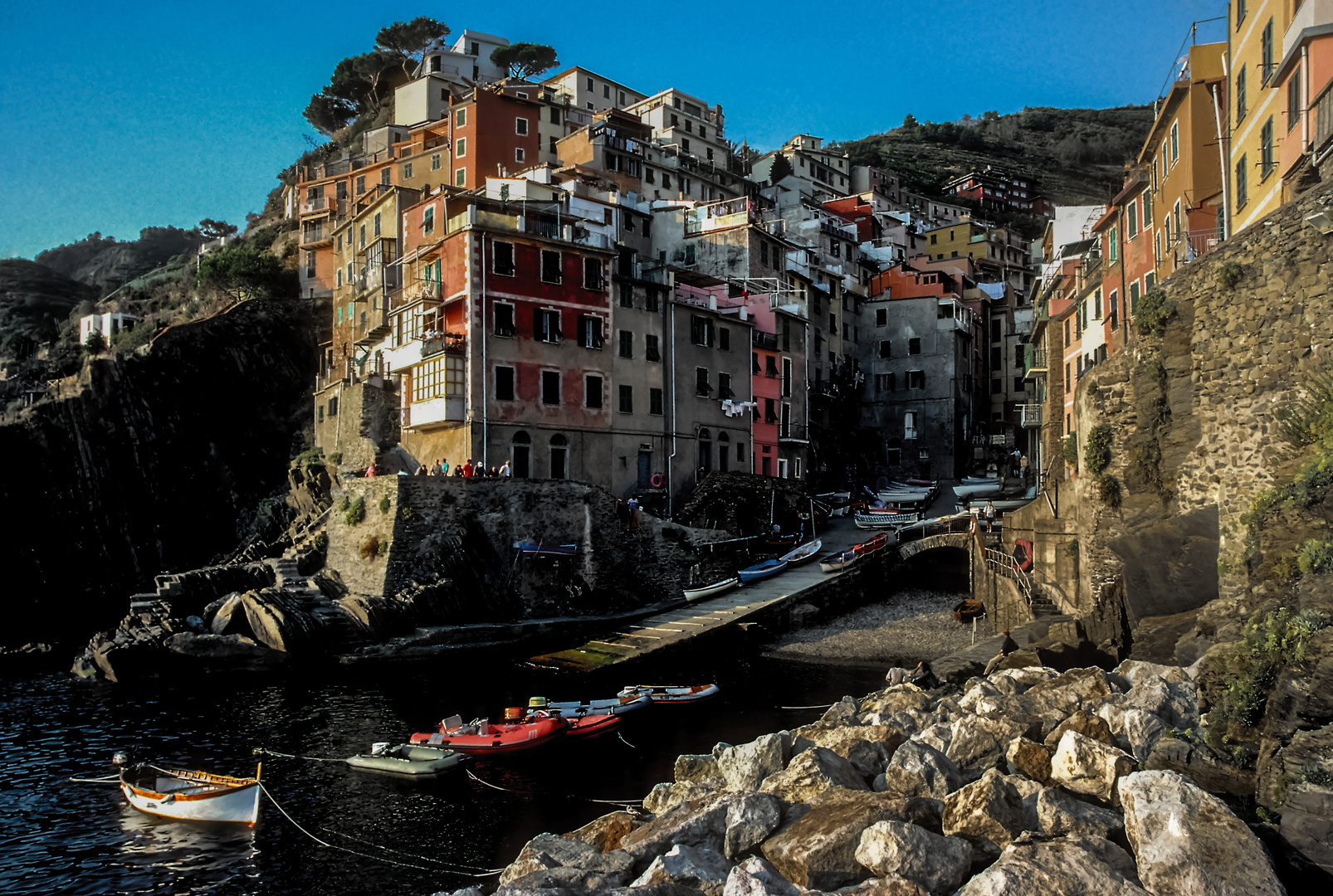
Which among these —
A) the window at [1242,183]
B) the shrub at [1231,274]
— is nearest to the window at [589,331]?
the window at [1242,183]

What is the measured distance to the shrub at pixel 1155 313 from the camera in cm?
2045

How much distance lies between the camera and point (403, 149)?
237ft

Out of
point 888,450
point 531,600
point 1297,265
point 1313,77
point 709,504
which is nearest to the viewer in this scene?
point 1297,265

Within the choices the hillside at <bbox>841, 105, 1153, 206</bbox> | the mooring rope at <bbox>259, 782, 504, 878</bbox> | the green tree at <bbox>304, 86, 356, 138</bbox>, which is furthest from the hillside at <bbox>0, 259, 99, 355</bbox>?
the hillside at <bbox>841, 105, 1153, 206</bbox>

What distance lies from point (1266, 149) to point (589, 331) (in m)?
30.6

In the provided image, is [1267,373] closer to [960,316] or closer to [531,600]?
[531,600]

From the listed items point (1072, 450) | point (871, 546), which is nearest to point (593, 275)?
point (871, 546)

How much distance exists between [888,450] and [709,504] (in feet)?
89.9

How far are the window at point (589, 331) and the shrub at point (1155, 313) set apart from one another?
30.0 metres

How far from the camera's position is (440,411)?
43375 millimetres

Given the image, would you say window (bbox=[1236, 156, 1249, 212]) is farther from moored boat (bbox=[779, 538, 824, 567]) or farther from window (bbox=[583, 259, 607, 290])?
window (bbox=[583, 259, 607, 290])

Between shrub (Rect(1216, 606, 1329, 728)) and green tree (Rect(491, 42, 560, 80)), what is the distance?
9574 cm

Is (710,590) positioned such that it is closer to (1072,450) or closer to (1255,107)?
(1072,450)

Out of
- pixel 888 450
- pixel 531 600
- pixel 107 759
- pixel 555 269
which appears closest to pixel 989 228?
pixel 888 450
